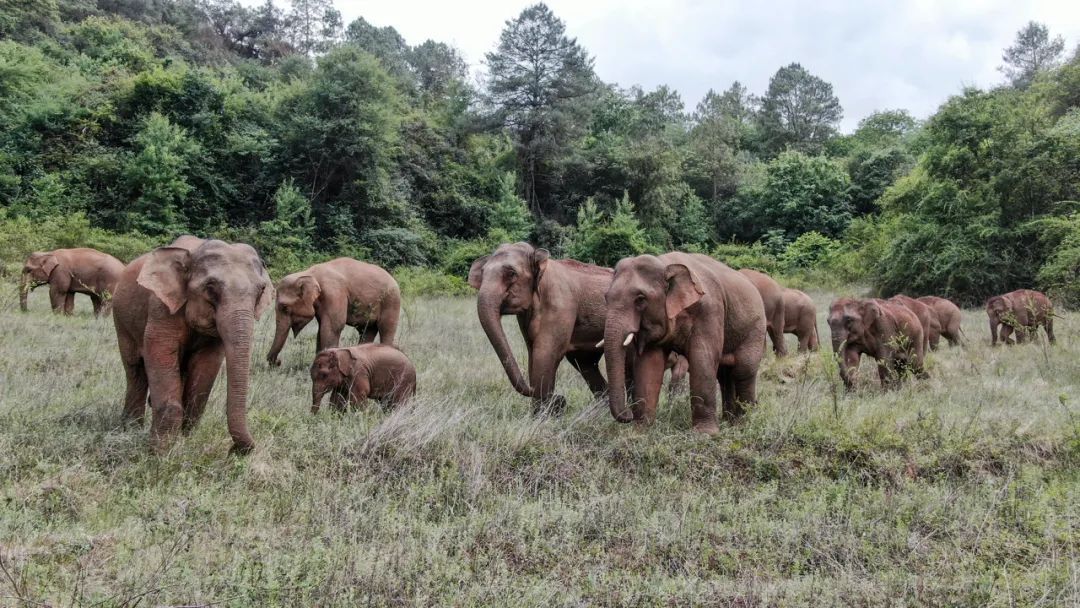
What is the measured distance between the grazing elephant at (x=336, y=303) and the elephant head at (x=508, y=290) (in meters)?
4.14

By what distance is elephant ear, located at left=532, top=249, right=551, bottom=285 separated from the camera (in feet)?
26.7

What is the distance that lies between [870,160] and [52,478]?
5313cm

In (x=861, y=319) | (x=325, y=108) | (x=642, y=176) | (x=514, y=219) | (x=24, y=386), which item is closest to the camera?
(x=24, y=386)

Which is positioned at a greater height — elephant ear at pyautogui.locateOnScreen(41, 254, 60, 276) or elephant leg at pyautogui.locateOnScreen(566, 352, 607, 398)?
elephant ear at pyautogui.locateOnScreen(41, 254, 60, 276)

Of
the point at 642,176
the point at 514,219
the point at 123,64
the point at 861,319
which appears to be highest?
the point at 123,64

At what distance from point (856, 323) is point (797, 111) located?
66671 millimetres

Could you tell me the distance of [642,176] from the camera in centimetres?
4488

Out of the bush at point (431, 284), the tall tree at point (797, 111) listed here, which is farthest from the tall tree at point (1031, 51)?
the bush at point (431, 284)

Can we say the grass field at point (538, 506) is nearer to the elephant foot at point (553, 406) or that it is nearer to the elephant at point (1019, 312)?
the elephant foot at point (553, 406)

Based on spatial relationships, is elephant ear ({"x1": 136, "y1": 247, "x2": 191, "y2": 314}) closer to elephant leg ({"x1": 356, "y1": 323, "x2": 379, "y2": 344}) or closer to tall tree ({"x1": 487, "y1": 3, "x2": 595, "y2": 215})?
elephant leg ({"x1": 356, "y1": 323, "x2": 379, "y2": 344})

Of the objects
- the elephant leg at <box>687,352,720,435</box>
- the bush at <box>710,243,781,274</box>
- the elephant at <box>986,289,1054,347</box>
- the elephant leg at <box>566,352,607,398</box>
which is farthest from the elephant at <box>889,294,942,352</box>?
the bush at <box>710,243,781,274</box>

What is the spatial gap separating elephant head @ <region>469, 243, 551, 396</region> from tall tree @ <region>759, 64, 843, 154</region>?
6512 centimetres

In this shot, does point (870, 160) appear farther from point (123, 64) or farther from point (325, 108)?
point (123, 64)

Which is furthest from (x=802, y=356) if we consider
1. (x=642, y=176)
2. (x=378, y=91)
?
(x=642, y=176)
